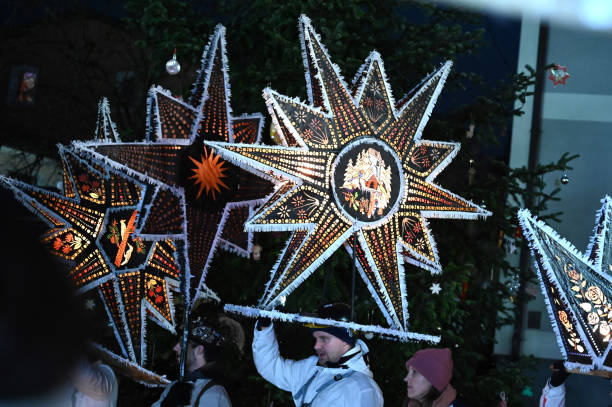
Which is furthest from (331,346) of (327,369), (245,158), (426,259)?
(245,158)

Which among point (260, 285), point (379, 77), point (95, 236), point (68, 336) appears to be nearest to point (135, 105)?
point (260, 285)

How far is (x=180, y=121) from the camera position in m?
4.52

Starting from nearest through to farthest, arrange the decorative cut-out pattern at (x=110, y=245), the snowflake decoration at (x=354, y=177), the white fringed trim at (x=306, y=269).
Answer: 1. the white fringed trim at (x=306, y=269)
2. the snowflake decoration at (x=354, y=177)
3. the decorative cut-out pattern at (x=110, y=245)

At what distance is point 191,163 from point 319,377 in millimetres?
1642

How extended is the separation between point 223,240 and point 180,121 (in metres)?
0.98

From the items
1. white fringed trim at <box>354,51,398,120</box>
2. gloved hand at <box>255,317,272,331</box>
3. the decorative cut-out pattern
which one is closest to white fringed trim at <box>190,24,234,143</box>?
the decorative cut-out pattern

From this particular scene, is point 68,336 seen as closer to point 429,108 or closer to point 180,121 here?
point 180,121

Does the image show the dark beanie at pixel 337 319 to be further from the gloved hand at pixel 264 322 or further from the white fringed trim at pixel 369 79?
the white fringed trim at pixel 369 79

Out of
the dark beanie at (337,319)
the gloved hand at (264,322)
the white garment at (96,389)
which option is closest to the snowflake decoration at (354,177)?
the gloved hand at (264,322)

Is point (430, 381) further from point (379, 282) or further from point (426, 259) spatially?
point (426, 259)

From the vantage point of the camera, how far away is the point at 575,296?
441 cm

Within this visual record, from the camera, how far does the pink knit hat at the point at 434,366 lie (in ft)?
13.7

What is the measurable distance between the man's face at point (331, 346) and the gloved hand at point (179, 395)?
0.85 metres

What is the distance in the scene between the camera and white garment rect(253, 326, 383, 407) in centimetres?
401
